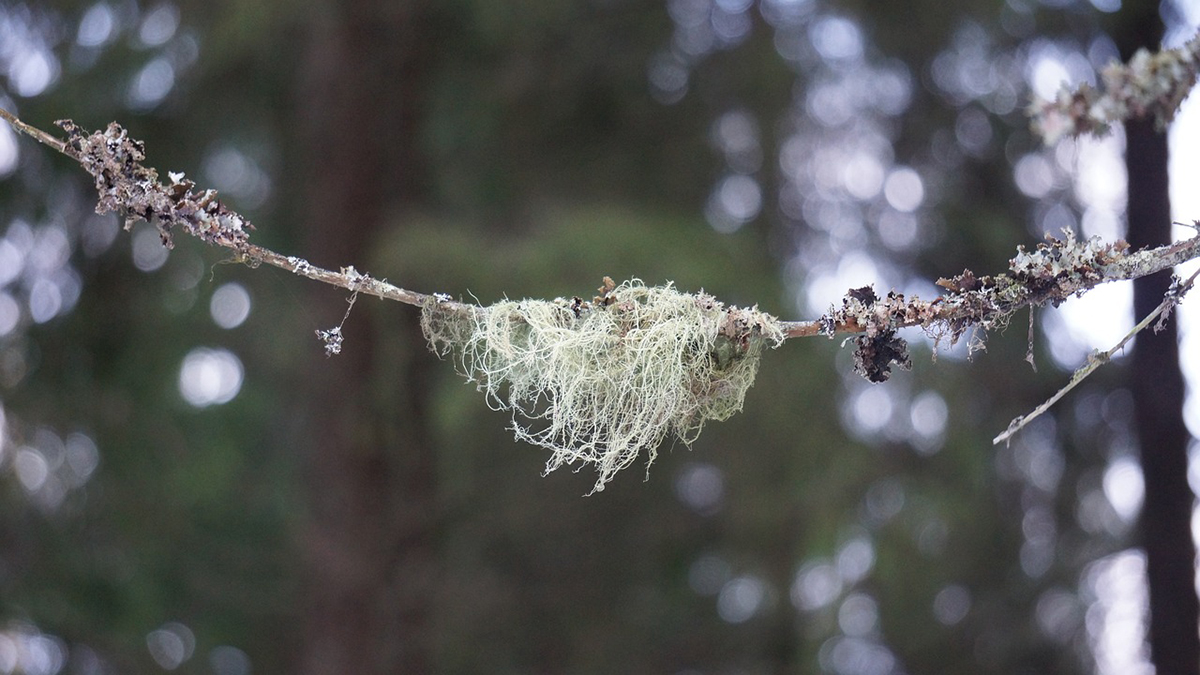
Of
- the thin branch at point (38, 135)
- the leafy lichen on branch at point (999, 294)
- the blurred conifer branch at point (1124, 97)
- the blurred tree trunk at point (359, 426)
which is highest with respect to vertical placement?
the blurred tree trunk at point (359, 426)

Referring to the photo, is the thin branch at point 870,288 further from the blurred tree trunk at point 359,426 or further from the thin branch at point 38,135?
the blurred tree trunk at point 359,426

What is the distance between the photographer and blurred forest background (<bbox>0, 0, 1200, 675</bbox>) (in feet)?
16.3

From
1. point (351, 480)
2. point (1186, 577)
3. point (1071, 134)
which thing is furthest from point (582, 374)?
point (1186, 577)

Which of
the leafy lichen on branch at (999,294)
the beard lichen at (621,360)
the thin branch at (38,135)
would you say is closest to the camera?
the thin branch at (38,135)

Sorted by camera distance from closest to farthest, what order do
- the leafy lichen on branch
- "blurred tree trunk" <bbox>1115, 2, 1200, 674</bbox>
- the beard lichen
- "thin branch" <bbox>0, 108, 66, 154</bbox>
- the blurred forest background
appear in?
"thin branch" <bbox>0, 108, 66, 154</bbox> < the leafy lichen on branch < the beard lichen < "blurred tree trunk" <bbox>1115, 2, 1200, 674</bbox> < the blurred forest background

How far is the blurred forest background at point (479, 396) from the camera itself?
196 inches

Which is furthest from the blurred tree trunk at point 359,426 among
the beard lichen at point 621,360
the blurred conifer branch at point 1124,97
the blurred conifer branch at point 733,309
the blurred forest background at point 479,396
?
the blurred conifer branch at point 1124,97

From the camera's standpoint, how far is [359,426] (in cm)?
498

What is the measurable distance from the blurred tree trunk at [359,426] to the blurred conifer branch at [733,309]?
131 inches

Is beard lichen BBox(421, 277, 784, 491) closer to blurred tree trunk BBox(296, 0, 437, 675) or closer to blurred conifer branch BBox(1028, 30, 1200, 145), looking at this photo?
blurred conifer branch BBox(1028, 30, 1200, 145)

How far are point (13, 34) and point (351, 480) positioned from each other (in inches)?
102

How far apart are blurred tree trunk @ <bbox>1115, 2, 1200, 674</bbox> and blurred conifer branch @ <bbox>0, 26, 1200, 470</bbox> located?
3.16m

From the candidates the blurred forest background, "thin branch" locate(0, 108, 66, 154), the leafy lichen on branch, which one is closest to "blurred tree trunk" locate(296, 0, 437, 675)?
the blurred forest background

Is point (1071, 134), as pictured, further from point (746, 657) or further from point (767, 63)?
point (746, 657)
